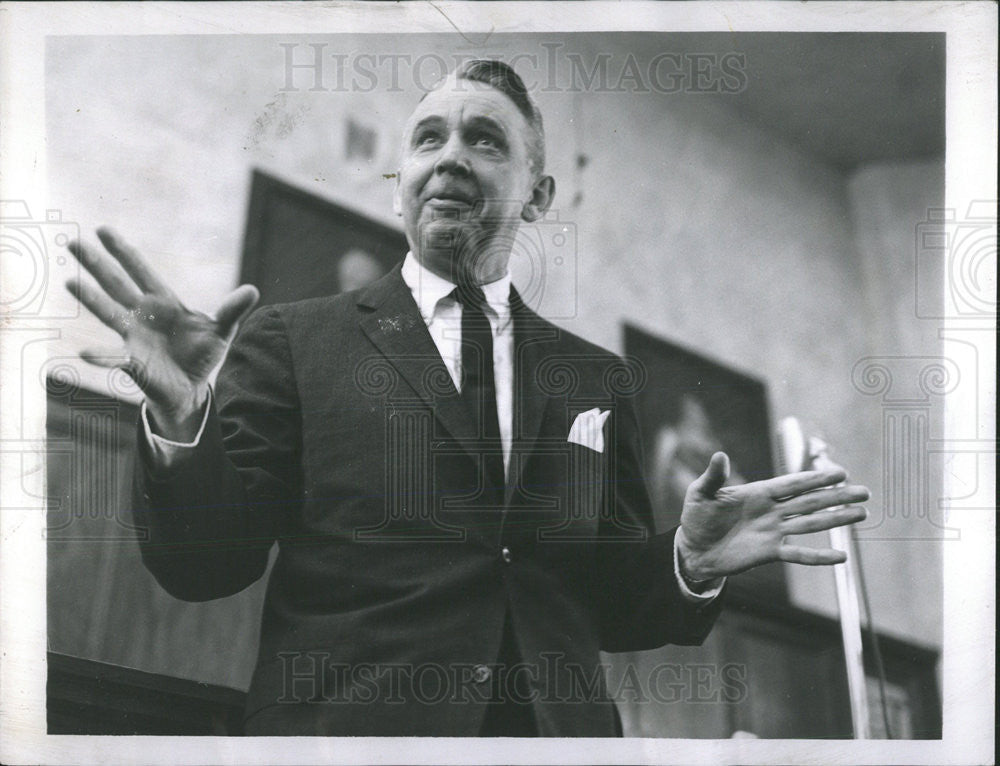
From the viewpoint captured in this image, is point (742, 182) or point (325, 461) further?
point (742, 182)

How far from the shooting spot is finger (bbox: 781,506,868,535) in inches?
164

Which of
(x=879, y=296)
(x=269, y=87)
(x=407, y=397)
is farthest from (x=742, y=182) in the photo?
(x=269, y=87)

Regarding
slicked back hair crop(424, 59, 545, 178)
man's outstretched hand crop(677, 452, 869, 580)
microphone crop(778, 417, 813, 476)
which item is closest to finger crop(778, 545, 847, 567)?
man's outstretched hand crop(677, 452, 869, 580)

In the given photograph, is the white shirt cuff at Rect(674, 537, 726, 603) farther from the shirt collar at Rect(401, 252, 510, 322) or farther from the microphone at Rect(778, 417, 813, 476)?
the shirt collar at Rect(401, 252, 510, 322)

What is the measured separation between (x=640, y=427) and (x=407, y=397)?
767 mm

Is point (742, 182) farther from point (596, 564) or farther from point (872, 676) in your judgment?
point (872, 676)

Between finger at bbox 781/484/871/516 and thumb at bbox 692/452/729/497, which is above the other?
thumb at bbox 692/452/729/497

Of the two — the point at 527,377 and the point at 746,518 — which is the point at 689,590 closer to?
the point at 746,518

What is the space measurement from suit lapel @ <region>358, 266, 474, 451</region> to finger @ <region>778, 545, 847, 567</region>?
105 cm

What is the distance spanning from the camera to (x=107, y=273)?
441cm

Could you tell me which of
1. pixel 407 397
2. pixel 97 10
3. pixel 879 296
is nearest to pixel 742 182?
pixel 879 296

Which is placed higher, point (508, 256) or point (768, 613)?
point (508, 256)

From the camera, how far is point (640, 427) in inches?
171

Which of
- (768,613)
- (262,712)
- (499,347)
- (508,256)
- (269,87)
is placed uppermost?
(269,87)
